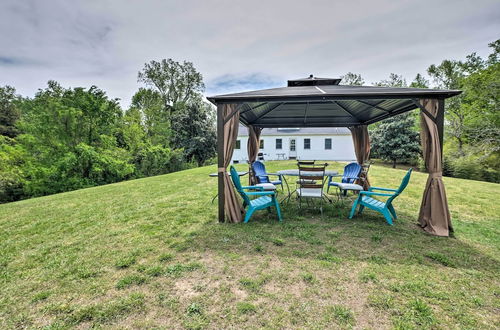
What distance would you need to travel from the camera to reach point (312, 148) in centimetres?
2158

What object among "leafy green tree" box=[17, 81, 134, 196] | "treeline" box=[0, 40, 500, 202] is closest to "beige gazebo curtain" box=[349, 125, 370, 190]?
"treeline" box=[0, 40, 500, 202]

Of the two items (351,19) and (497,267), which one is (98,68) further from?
(497,267)

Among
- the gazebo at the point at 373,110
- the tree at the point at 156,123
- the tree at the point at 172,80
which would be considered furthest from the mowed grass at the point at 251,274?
the tree at the point at 172,80

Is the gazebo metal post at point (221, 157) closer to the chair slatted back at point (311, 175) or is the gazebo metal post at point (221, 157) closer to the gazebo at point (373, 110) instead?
the gazebo at point (373, 110)

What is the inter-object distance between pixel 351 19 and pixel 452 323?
329 inches

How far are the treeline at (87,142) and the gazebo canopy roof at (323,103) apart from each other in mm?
13871

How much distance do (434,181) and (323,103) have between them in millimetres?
3320

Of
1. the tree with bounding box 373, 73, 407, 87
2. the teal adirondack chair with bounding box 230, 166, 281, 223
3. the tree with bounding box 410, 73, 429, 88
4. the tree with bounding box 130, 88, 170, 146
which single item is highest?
the tree with bounding box 373, 73, 407, 87

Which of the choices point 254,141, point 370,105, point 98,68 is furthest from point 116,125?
point 370,105

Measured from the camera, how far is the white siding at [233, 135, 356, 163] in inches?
830

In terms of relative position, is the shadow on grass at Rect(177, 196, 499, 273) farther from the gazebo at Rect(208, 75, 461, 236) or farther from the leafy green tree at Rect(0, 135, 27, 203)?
the leafy green tree at Rect(0, 135, 27, 203)

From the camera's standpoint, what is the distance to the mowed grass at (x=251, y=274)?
1985 millimetres

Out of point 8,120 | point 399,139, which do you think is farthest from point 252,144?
point 8,120

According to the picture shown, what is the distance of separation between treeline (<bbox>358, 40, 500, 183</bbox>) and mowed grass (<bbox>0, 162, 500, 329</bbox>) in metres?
12.8
